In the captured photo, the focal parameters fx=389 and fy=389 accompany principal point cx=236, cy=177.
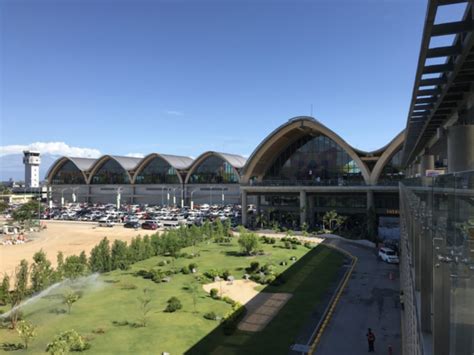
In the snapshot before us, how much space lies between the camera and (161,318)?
65.0 ft

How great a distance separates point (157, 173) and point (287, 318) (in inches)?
2893

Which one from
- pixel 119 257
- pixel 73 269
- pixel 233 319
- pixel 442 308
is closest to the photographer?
pixel 442 308

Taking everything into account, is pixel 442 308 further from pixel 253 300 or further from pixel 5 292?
pixel 5 292

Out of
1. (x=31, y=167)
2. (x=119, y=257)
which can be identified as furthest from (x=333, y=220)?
(x=31, y=167)

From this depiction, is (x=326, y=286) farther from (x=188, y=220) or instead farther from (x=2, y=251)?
(x=188, y=220)

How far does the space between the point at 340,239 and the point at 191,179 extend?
44352mm

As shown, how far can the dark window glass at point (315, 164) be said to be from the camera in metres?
60.2

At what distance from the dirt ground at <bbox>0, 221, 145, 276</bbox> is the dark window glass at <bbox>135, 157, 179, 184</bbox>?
24.3 metres

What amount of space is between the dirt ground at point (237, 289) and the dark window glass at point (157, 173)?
61530mm

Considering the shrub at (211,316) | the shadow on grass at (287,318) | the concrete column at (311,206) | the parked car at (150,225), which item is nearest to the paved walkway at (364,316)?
the shadow on grass at (287,318)

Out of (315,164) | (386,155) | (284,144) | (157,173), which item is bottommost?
(157,173)

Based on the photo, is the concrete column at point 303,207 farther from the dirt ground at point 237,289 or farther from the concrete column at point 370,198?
the dirt ground at point 237,289

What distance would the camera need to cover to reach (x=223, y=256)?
3788 cm

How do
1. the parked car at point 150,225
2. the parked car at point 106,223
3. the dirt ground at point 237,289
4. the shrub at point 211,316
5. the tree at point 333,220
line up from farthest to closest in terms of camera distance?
the parked car at point 106,223
the parked car at point 150,225
the tree at point 333,220
the dirt ground at point 237,289
the shrub at point 211,316
